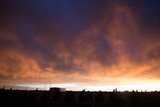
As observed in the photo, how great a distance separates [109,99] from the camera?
132 ft

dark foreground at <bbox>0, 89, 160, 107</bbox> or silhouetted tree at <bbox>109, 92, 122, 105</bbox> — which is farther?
silhouetted tree at <bbox>109, 92, 122, 105</bbox>

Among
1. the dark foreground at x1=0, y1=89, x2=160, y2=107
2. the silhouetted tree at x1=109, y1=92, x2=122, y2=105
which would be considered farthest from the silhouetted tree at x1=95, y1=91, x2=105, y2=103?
the silhouetted tree at x1=109, y1=92, x2=122, y2=105

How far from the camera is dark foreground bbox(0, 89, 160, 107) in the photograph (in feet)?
126

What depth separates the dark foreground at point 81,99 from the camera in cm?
3841

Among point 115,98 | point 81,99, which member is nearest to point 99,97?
point 115,98

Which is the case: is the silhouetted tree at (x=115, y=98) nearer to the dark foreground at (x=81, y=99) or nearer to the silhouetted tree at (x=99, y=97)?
the dark foreground at (x=81, y=99)

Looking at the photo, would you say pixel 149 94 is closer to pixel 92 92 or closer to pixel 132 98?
pixel 132 98

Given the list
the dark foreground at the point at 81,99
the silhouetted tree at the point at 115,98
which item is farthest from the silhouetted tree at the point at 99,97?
the silhouetted tree at the point at 115,98

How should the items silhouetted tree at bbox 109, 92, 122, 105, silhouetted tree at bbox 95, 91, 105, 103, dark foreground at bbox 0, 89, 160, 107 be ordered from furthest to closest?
1. silhouetted tree at bbox 95, 91, 105, 103
2. silhouetted tree at bbox 109, 92, 122, 105
3. dark foreground at bbox 0, 89, 160, 107

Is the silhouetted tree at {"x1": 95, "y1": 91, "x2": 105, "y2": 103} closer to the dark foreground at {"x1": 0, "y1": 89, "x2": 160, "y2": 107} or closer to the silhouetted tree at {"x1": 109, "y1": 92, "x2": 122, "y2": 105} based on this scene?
the dark foreground at {"x1": 0, "y1": 89, "x2": 160, "y2": 107}

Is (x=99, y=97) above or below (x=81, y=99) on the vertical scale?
above

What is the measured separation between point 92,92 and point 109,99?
225 inches

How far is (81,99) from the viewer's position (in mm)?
41688

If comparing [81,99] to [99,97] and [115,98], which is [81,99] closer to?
[99,97]
